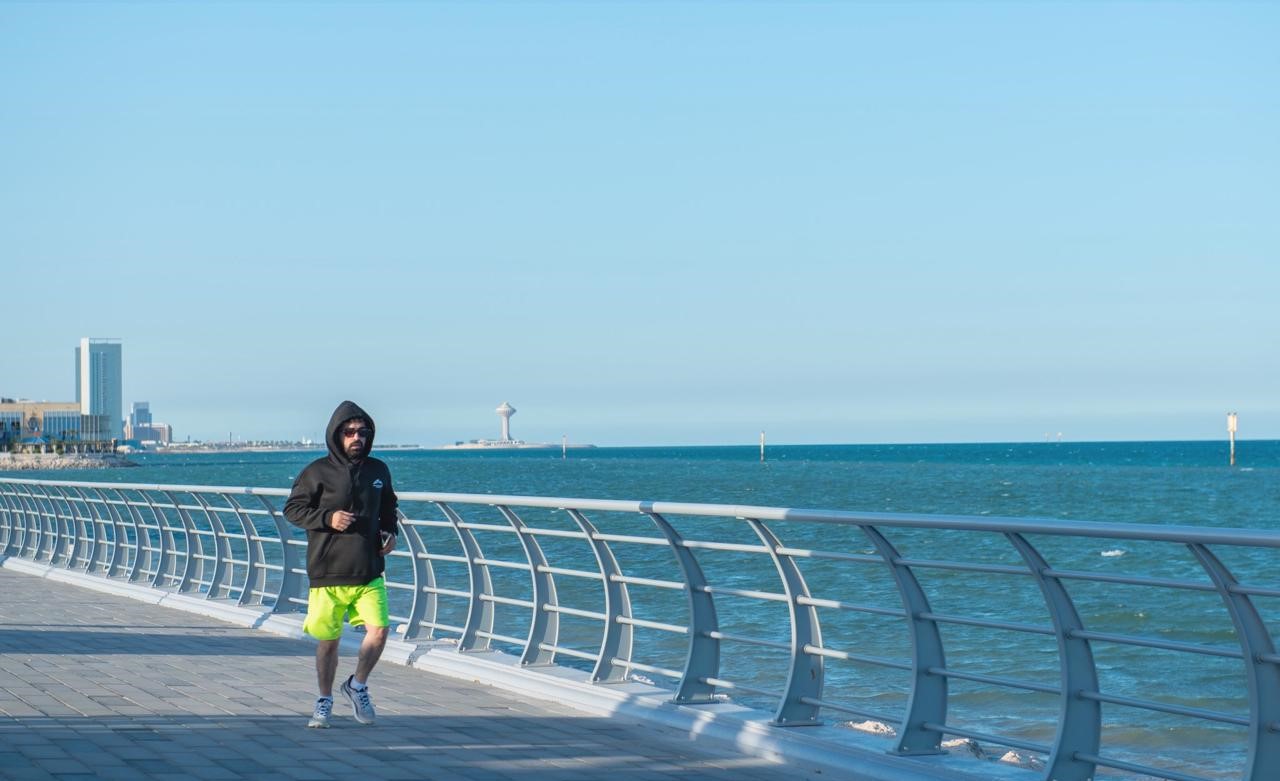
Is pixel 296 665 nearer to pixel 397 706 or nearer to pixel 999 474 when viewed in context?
pixel 397 706

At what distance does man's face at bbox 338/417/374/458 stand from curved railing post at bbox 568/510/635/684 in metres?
1.68

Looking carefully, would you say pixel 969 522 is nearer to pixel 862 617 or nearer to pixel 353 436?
pixel 353 436

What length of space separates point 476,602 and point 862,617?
49.6 ft

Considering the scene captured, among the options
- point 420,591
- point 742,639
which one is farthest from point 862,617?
point 742,639

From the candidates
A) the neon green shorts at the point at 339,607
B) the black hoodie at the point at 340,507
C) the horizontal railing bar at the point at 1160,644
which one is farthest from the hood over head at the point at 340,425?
the horizontal railing bar at the point at 1160,644

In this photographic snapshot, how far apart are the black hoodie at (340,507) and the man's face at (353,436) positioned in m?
0.02

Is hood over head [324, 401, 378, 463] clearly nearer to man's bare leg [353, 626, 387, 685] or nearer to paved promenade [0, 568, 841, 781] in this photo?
man's bare leg [353, 626, 387, 685]

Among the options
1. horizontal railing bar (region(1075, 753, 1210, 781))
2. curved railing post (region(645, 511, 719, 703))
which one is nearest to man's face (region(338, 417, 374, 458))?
curved railing post (region(645, 511, 719, 703))

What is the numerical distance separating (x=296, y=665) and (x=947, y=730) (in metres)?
5.13

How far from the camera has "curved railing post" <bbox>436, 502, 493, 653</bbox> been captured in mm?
10602

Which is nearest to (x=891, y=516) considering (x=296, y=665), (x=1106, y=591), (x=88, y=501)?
(x=296, y=665)

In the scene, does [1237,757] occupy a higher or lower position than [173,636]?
lower

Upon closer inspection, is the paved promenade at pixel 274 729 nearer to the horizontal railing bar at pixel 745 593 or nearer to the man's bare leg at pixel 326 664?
the man's bare leg at pixel 326 664

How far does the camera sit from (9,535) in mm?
23750
